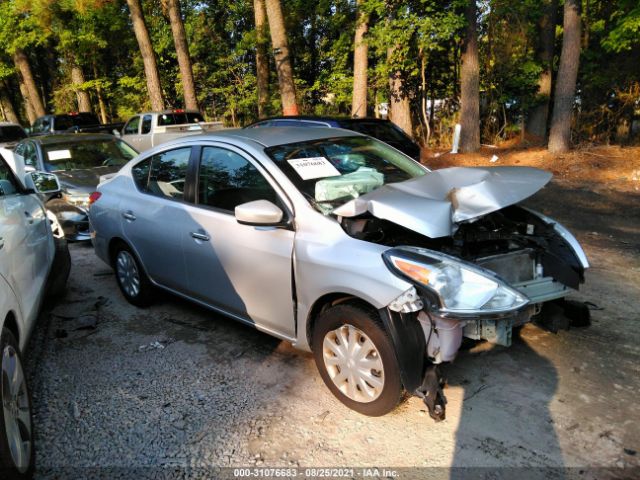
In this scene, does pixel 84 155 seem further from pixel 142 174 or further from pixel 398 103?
pixel 398 103

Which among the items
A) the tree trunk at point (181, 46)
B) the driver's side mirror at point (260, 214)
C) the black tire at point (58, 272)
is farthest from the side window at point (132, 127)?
the driver's side mirror at point (260, 214)

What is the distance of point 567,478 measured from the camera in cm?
259

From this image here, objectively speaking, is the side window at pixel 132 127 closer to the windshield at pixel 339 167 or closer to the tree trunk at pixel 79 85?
the tree trunk at pixel 79 85

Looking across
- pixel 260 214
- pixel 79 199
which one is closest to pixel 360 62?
pixel 79 199

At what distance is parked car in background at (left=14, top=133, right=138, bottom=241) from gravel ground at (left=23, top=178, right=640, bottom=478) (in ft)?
10.6

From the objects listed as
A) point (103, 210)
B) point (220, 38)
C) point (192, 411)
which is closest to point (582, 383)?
point (192, 411)

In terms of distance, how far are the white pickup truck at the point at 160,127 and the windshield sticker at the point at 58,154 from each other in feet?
21.2

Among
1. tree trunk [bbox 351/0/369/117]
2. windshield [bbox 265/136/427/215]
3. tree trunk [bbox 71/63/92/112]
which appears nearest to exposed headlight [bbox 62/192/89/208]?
windshield [bbox 265/136/427/215]

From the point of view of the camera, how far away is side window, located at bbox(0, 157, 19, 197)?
13.2ft

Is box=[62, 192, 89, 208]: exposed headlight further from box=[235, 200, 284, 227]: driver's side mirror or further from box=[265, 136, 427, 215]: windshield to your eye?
box=[235, 200, 284, 227]: driver's side mirror

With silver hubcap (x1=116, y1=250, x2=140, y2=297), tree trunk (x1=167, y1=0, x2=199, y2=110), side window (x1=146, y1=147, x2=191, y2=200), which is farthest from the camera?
tree trunk (x1=167, y1=0, x2=199, y2=110)

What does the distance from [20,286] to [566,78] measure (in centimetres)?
1210

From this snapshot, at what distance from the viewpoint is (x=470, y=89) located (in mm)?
13266

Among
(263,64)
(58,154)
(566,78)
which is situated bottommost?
(58,154)
